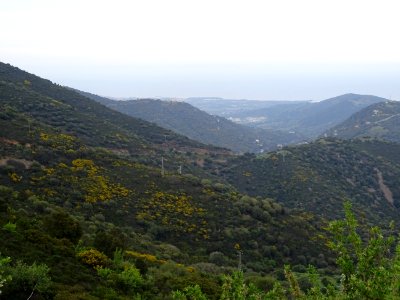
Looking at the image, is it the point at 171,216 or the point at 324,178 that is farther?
the point at 324,178

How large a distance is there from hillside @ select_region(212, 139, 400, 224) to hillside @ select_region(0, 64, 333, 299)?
2055 centimetres

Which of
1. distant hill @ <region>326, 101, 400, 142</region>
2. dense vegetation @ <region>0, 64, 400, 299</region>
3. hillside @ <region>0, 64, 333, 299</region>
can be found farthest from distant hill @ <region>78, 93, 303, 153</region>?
hillside @ <region>0, 64, 333, 299</region>

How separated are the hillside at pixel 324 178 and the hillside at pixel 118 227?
67.4ft

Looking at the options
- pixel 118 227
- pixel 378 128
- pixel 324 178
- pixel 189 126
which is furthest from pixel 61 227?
pixel 378 128

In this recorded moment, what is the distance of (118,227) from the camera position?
103 ft

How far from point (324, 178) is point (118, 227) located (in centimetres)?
5448

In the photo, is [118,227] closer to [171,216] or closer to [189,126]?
[171,216]

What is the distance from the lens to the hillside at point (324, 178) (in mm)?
67938

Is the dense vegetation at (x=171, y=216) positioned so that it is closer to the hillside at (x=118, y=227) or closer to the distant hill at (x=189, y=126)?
the hillside at (x=118, y=227)

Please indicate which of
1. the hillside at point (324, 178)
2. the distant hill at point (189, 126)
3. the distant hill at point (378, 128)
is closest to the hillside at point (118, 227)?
the hillside at point (324, 178)

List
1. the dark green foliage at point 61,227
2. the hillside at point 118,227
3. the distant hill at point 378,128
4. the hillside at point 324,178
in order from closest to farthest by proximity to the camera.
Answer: the hillside at point 118,227
the dark green foliage at point 61,227
the hillside at point 324,178
the distant hill at point 378,128

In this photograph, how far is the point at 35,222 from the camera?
2166 centimetres

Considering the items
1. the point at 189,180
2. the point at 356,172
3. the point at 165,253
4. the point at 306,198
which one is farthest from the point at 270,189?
the point at 165,253

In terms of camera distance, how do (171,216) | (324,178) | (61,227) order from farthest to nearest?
(324,178) < (171,216) < (61,227)
